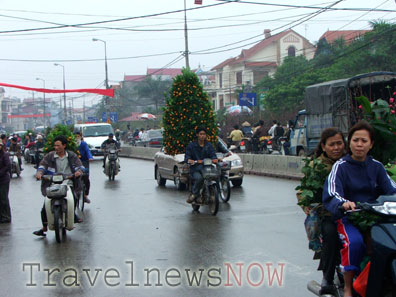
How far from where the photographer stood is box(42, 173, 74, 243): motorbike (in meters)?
9.55

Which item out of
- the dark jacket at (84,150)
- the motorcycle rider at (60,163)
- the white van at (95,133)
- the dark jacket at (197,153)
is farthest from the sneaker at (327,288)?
the white van at (95,133)

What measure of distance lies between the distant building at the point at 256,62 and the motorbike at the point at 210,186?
6383cm

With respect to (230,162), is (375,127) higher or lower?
higher

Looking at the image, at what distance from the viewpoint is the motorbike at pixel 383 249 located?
14.3 feet

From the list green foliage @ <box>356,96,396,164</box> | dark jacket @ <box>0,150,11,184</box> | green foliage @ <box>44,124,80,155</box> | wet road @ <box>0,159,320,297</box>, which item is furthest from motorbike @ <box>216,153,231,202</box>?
green foliage @ <box>356,96,396,164</box>

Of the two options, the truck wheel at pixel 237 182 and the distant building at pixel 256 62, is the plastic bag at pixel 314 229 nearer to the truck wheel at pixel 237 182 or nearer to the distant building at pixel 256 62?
the truck wheel at pixel 237 182

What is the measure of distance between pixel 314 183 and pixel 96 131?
34.1m

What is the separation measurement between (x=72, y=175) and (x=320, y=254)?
226 inches

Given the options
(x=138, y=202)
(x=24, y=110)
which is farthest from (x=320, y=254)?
(x=24, y=110)

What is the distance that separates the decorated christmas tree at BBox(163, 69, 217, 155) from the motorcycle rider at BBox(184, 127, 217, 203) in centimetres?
598

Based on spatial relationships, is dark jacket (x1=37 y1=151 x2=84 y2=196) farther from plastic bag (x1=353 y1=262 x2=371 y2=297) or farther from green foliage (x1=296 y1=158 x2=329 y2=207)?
plastic bag (x1=353 y1=262 x2=371 y2=297)

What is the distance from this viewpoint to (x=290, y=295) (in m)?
6.06

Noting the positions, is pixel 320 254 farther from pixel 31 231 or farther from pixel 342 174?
pixel 31 231

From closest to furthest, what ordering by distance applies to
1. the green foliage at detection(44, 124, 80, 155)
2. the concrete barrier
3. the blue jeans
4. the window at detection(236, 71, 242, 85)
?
the blue jeans → the green foliage at detection(44, 124, 80, 155) → the concrete barrier → the window at detection(236, 71, 242, 85)
